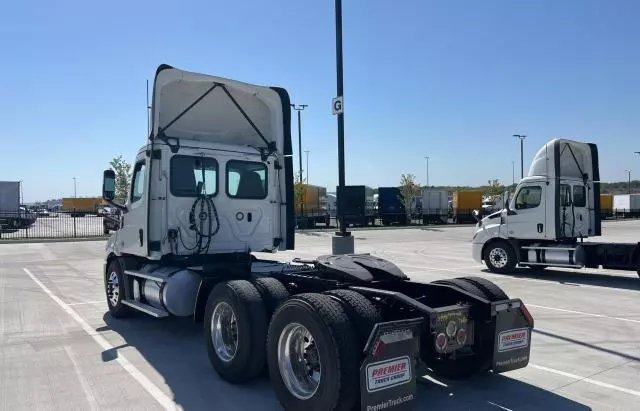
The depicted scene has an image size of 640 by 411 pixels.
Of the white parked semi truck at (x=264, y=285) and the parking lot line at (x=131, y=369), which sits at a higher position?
the white parked semi truck at (x=264, y=285)

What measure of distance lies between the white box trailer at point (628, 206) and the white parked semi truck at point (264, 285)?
70813mm

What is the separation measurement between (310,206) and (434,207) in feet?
40.1

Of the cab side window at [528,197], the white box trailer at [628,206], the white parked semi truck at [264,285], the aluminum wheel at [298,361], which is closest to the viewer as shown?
the white parked semi truck at [264,285]

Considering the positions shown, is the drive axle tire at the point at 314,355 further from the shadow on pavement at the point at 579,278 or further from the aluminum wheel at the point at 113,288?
the shadow on pavement at the point at 579,278

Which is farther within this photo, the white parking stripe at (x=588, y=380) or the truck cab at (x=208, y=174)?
the truck cab at (x=208, y=174)

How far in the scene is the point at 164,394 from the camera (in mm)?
Result: 4965

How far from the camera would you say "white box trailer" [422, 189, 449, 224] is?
50569mm

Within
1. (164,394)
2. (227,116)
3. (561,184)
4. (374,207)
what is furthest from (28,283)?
(374,207)

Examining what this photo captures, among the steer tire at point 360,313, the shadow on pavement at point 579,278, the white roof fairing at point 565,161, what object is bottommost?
the shadow on pavement at point 579,278

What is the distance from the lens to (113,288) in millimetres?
8586

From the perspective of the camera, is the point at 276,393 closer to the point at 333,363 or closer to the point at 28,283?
the point at 333,363

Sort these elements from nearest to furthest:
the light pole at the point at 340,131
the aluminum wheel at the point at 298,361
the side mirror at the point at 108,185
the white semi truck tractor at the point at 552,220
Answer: the aluminum wheel at the point at 298,361
the side mirror at the point at 108,185
the light pole at the point at 340,131
the white semi truck tractor at the point at 552,220

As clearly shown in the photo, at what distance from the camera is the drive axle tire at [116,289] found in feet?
26.9

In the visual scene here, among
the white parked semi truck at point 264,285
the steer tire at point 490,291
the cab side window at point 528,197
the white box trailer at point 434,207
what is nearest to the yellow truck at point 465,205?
the white box trailer at point 434,207
